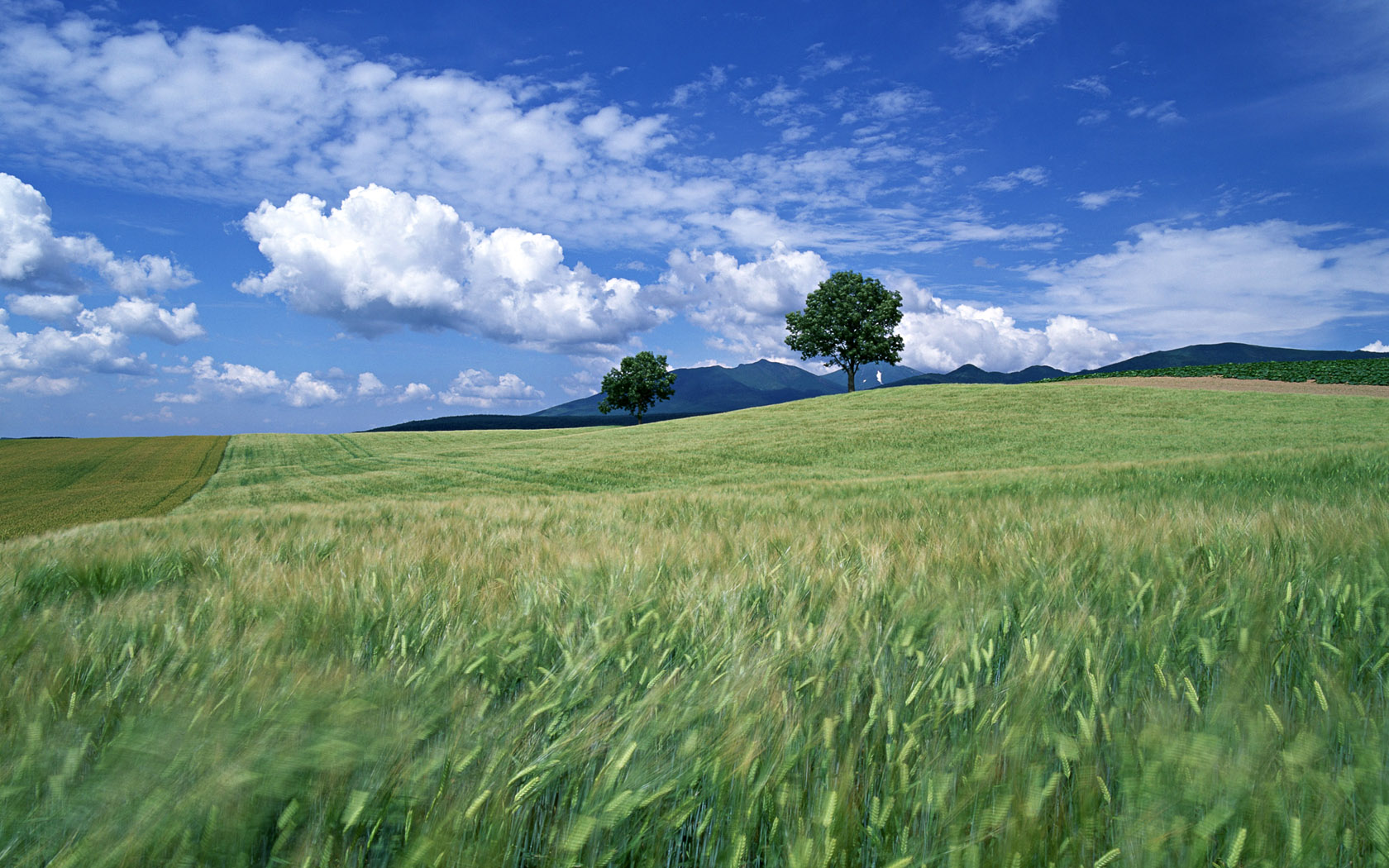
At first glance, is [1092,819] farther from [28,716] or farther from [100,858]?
[28,716]

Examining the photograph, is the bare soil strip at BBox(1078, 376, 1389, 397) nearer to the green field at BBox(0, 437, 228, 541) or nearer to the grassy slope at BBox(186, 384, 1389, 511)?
the grassy slope at BBox(186, 384, 1389, 511)

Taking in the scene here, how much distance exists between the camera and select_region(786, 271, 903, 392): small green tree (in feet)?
205

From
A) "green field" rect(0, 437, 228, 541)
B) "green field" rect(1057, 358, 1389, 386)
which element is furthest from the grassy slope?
"green field" rect(1057, 358, 1389, 386)

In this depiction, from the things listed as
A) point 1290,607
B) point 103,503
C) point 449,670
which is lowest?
point 103,503

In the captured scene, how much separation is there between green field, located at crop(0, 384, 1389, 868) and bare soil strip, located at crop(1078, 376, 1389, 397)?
58.8 m

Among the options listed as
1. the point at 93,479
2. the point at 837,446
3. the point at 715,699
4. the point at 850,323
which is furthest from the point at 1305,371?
the point at 93,479

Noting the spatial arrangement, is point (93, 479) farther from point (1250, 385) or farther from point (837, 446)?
point (1250, 385)

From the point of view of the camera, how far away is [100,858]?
31.1 inches

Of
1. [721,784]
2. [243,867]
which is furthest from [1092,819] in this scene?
[243,867]

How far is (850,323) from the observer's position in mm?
62938

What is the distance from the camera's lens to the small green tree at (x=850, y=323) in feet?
205

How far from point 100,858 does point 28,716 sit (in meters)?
0.66

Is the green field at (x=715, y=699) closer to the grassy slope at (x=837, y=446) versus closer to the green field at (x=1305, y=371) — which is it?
the grassy slope at (x=837, y=446)

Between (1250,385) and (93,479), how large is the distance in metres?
83.0
